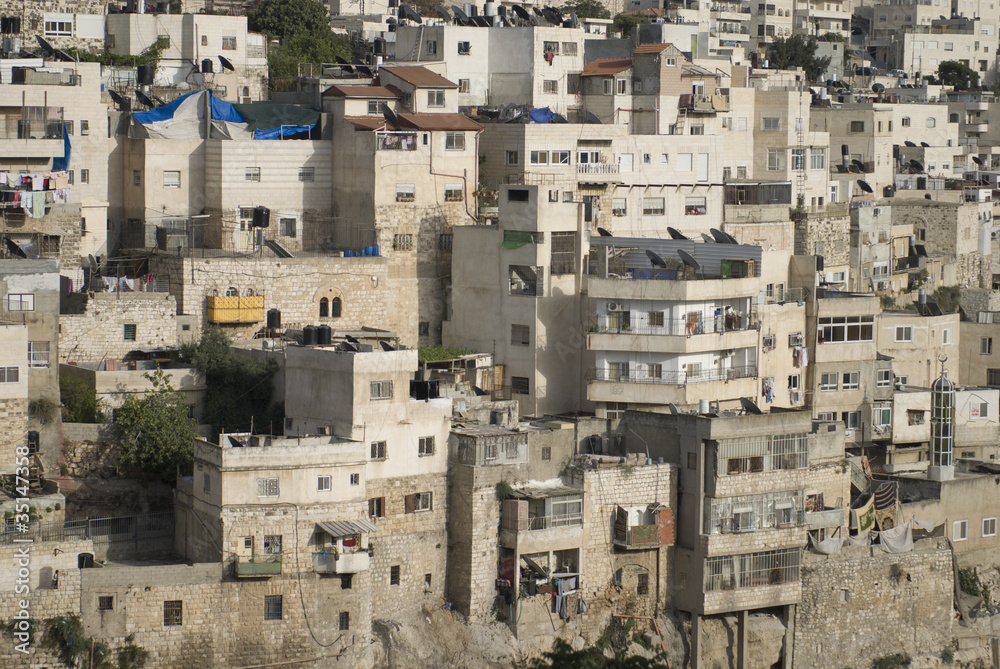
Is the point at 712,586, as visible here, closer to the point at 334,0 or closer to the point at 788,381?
the point at 788,381

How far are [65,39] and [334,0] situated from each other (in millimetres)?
22763

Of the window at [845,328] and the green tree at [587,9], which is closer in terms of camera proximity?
the window at [845,328]

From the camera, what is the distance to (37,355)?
4191 cm

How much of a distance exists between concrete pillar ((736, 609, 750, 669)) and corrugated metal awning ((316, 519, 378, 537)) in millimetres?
9084

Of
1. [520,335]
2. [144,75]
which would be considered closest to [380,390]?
[520,335]

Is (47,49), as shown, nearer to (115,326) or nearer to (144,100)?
(144,100)

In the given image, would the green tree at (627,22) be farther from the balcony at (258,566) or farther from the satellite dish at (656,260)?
the balcony at (258,566)

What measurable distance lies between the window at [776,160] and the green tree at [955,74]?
43724 mm

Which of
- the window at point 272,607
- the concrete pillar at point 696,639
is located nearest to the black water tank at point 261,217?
the window at point 272,607

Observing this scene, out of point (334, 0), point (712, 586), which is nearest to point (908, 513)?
point (712, 586)

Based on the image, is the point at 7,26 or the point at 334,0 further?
the point at 334,0

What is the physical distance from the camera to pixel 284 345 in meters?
45.5

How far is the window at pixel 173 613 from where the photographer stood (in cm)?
3803

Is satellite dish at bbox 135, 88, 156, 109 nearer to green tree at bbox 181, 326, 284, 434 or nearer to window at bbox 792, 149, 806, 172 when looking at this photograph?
green tree at bbox 181, 326, 284, 434
